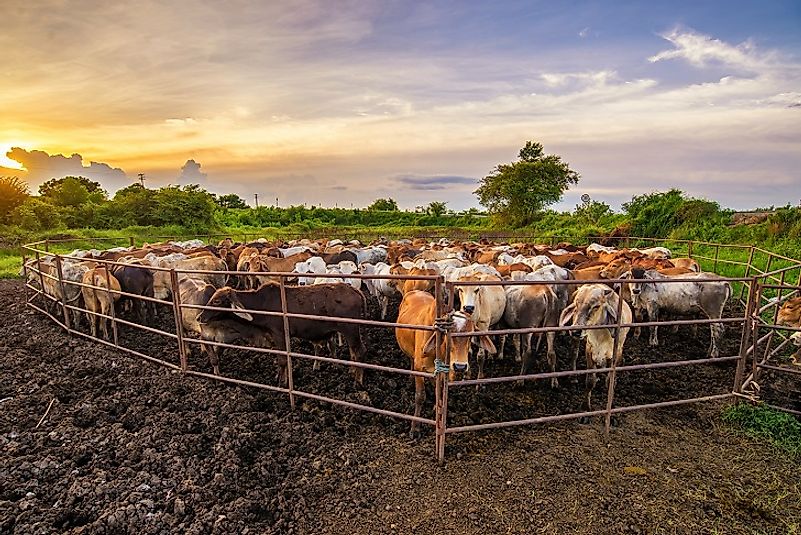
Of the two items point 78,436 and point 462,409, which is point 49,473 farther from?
point 462,409

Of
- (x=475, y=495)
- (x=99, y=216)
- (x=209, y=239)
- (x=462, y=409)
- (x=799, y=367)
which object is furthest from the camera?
(x=99, y=216)

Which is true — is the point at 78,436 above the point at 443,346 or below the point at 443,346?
below

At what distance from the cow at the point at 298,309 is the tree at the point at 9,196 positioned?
2921cm

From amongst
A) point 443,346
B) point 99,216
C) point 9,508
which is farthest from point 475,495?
point 99,216

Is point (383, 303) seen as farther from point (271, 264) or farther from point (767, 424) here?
point (767, 424)

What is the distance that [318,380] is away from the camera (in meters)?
6.65

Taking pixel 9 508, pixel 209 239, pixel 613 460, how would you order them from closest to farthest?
pixel 9 508 < pixel 613 460 < pixel 209 239

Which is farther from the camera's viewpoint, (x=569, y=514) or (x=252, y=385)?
(x=252, y=385)

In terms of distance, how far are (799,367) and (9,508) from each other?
8983mm

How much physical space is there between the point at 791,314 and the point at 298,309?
7238 millimetres

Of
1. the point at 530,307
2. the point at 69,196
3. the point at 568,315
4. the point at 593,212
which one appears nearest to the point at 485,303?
the point at 530,307

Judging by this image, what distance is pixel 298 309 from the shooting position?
6.80 m

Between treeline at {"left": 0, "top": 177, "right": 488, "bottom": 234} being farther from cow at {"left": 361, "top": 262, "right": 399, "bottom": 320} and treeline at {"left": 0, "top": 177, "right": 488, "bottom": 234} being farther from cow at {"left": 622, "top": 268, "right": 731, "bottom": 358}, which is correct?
cow at {"left": 622, "top": 268, "right": 731, "bottom": 358}

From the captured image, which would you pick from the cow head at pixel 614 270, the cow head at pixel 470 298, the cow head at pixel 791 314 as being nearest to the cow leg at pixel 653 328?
the cow head at pixel 614 270
